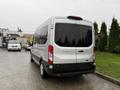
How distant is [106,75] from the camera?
6.79 m

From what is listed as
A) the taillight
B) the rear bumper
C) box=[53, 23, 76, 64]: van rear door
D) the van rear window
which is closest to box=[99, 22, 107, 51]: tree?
the van rear window

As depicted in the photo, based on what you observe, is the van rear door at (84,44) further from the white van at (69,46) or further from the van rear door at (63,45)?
the van rear door at (63,45)

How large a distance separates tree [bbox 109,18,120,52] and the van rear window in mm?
10909

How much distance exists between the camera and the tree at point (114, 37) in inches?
641

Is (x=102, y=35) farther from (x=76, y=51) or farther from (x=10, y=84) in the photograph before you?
(x=10, y=84)

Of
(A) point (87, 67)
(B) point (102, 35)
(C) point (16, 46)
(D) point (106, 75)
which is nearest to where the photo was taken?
(A) point (87, 67)

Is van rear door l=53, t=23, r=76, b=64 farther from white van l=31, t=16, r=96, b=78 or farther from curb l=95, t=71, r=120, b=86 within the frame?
curb l=95, t=71, r=120, b=86

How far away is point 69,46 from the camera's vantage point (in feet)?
19.3

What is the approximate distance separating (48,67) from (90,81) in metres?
1.91

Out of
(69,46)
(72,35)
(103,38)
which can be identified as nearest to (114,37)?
(103,38)

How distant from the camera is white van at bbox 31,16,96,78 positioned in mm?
5691

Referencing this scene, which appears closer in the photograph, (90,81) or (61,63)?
(61,63)

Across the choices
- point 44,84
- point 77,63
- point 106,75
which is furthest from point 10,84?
point 106,75

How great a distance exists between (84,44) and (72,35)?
623 mm
